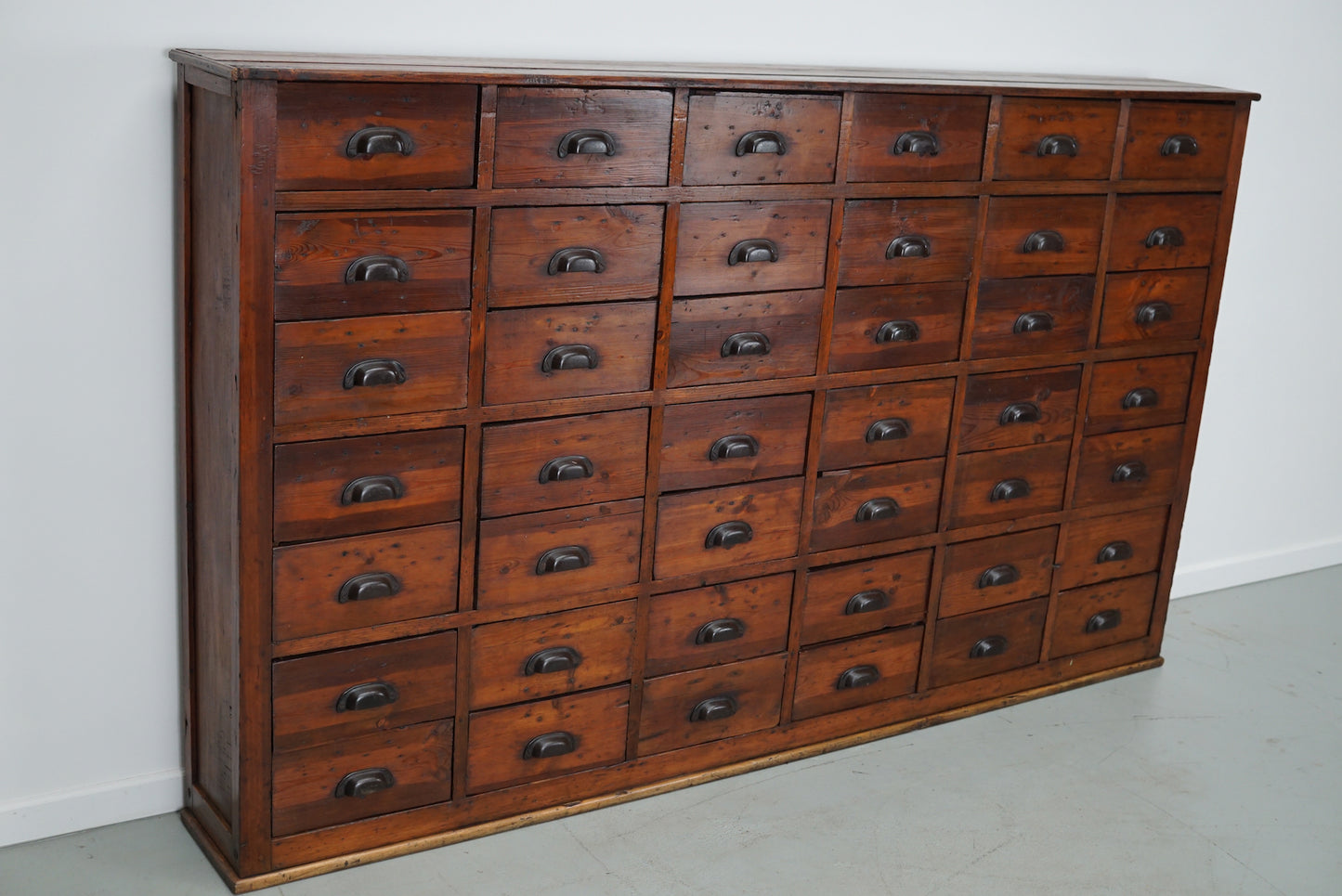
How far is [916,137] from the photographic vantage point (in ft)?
9.57

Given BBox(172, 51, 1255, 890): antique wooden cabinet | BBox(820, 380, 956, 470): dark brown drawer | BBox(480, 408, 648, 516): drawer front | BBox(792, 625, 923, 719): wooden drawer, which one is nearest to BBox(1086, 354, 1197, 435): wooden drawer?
BBox(172, 51, 1255, 890): antique wooden cabinet

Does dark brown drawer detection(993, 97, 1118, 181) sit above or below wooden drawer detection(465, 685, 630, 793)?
above

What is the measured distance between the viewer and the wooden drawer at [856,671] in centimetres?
321

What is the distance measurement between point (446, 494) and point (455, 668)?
1.18 feet

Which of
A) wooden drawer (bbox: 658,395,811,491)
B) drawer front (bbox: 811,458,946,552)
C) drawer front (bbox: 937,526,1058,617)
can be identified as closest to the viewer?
wooden drawer (bbox: 658,395,811,491)

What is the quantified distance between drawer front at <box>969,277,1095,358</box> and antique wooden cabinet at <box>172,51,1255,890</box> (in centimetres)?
1

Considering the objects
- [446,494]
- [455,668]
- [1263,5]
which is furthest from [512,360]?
[1263,5]

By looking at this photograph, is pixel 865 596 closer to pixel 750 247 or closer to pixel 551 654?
pixel 551 654

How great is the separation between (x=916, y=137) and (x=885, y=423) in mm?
623

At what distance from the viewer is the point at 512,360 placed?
2.60 meters

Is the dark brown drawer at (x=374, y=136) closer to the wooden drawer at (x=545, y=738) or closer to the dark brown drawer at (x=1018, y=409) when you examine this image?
the wooden drawer at (x=545, y=738)

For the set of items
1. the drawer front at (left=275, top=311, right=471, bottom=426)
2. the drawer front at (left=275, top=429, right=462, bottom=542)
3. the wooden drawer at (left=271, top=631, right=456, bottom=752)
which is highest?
the drawer front at (left=275, top=311, right=471, bottom=426)

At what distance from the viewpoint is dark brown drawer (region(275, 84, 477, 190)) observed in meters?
2.27

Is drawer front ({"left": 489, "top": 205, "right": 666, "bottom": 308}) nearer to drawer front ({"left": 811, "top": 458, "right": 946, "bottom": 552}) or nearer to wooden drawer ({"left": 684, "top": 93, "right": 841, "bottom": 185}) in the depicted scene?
wooden drawer ({"left": 684, "top": 93, "right": 841, "bottom": 185})
